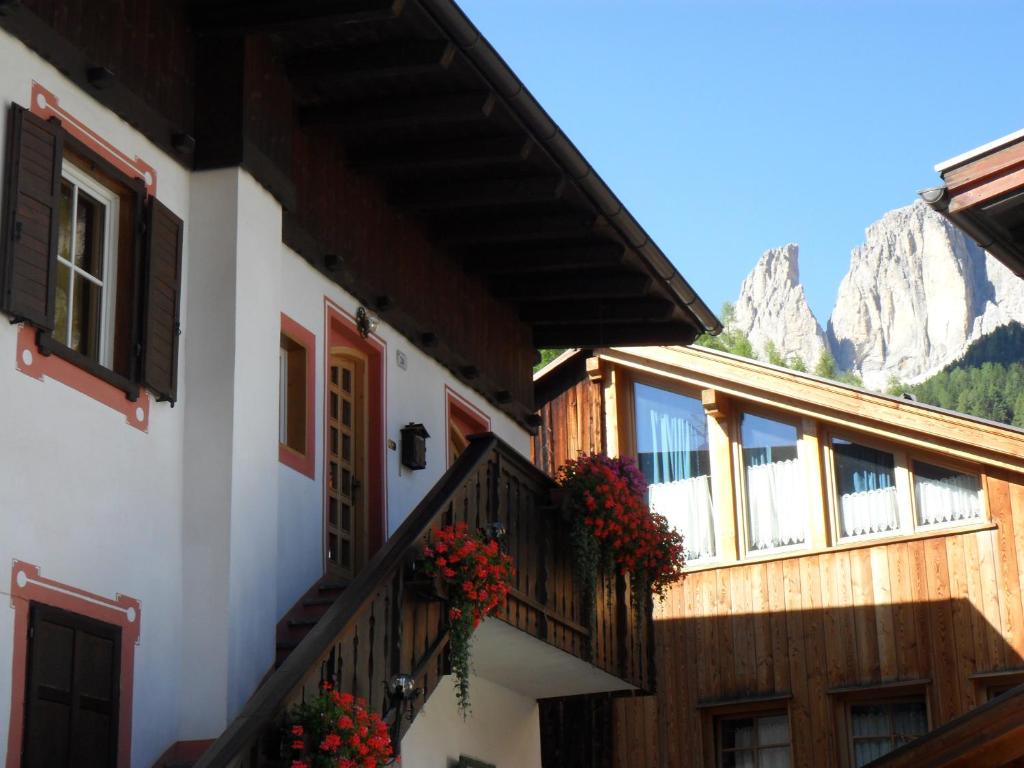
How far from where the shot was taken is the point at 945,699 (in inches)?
604

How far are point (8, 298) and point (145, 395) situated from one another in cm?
135

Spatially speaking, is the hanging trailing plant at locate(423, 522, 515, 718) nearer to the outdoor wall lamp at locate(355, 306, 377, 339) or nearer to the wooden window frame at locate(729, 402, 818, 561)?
the outdoor wall lamp at locate(355, 306, 377, 339)

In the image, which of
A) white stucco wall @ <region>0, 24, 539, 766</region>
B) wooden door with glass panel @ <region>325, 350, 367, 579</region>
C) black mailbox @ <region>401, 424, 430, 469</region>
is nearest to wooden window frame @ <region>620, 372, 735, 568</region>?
black mailbox @ <region>401, 424, 430, 469</region>

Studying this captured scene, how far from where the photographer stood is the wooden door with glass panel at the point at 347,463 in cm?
1130

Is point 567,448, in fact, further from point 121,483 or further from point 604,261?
point 121,483

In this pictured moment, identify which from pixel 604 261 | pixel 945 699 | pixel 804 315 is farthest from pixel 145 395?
pixel 804 315

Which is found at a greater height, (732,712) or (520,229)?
(520,229)

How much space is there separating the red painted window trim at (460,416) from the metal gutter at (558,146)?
6.52 feet

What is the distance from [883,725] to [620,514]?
5.28 m

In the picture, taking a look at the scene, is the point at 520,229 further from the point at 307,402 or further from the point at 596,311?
the point at 307,402

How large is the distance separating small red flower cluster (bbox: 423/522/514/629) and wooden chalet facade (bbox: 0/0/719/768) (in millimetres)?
158

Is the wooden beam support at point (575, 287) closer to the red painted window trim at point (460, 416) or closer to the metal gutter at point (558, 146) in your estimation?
the metal gutter at point (558, 146)

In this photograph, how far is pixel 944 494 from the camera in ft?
54.0

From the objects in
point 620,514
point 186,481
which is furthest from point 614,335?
point 186,481
